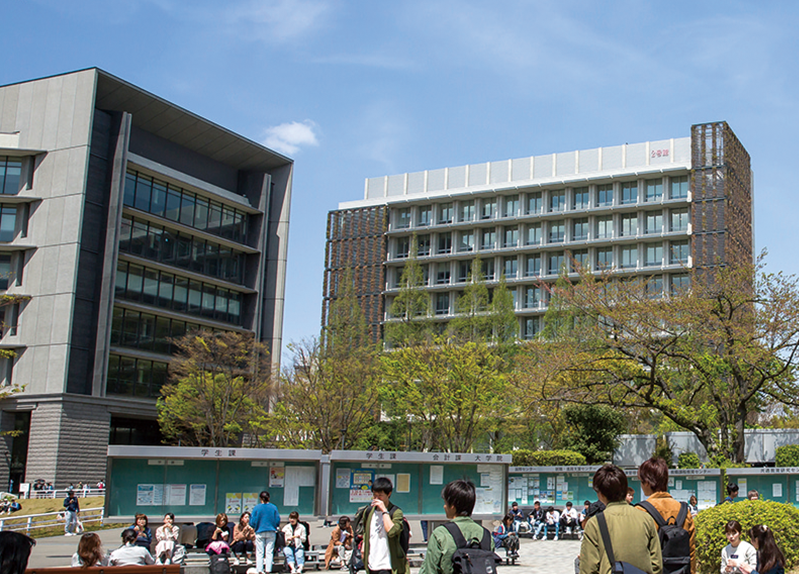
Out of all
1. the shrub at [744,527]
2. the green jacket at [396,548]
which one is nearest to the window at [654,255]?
the shrub at [744,527]

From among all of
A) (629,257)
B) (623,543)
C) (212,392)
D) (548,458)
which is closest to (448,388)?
(548,458)

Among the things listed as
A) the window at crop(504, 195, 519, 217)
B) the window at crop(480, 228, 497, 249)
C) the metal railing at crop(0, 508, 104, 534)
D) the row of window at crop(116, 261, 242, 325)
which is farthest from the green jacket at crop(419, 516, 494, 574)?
the window at crop(480, 228, 497, 249)

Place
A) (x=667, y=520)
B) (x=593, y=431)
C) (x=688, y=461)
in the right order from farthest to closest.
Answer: (x=593, y=431) < (x=688, y=461) < (x=667, y=520)

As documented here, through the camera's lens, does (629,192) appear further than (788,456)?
Yes

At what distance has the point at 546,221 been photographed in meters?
75.2

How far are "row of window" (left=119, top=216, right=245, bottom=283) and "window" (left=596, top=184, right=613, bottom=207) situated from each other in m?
32.9

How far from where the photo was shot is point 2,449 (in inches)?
1710

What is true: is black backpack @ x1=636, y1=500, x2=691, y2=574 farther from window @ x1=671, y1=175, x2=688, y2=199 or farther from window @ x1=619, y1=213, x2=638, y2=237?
window @ x1=619, y1=213, x2=638, y2=237

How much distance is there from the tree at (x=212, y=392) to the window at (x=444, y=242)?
32.8 meters

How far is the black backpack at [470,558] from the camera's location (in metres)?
5.36

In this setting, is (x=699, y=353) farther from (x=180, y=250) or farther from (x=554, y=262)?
(x=554, y=262)

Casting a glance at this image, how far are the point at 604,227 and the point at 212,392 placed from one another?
4139cm

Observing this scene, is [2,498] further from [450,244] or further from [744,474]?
[450,244]

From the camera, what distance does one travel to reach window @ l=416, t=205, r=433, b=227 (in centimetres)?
8056
